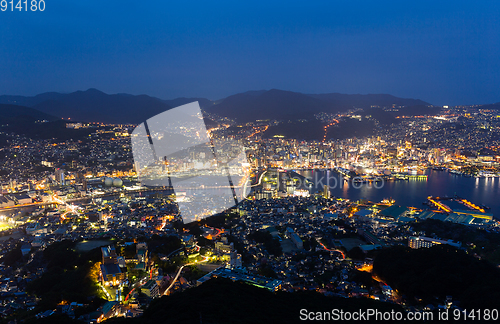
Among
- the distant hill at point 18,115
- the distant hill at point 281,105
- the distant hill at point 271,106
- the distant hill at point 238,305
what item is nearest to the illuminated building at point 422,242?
the distant hill at point 238,305

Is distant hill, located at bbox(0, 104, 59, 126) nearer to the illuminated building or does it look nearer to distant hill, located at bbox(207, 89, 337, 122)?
distant hill, located at bbox(207, 89, 337, 122)

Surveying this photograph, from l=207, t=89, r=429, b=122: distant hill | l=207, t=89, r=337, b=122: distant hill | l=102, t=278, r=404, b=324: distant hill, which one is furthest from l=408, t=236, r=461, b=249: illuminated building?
l=207, t=89, r=429, b=122: distant hill

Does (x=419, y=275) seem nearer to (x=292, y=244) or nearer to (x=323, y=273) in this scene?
(x=323, y=273)

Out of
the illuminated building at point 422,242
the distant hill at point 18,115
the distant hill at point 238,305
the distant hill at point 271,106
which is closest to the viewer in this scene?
the distant hill at point 238,305

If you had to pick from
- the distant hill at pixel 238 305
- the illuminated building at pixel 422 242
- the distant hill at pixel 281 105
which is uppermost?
the distant hill at pixel 281 105

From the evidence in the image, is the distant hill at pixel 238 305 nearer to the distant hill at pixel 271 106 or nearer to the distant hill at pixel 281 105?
the distant hill at pixel 271 106

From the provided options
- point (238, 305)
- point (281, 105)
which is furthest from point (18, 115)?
point (281, 105)

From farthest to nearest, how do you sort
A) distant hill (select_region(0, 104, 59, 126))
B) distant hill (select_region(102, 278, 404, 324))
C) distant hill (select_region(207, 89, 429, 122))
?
distant hill (select_region(207, 89, 429, 122)) < distant hill (select_region(0, 104, 59, 126)) < distant hill (select_region(102, 278, 404, 324))

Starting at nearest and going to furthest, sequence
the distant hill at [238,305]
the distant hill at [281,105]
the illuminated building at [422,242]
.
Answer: the distant hill at [238,305] < the illuminated building at [422,242] < the distant hill at [281,105]
